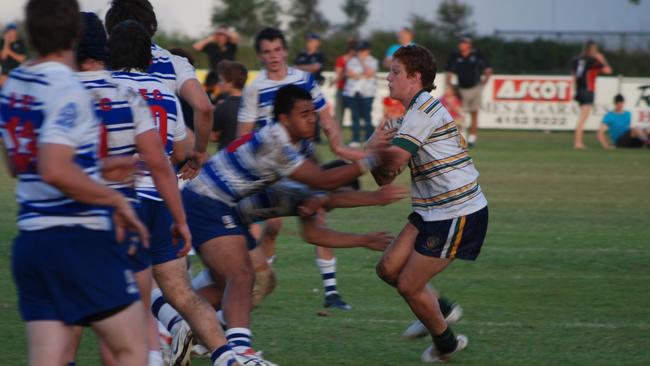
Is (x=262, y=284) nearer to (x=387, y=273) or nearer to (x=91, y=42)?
(x=387, y=273)

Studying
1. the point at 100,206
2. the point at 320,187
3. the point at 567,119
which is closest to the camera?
the point at 100,206

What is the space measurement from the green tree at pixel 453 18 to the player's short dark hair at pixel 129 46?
35.5 m

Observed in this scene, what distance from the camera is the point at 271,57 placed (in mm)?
9352

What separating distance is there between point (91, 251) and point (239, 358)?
1976 mm

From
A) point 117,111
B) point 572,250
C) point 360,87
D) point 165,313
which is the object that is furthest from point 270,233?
point 360,87

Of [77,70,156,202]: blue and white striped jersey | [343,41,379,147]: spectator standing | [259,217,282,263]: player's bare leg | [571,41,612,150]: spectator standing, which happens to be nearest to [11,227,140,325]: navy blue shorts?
[77,70,156,202]: blue and white striped jersey

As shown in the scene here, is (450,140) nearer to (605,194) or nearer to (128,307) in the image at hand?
(128,307)

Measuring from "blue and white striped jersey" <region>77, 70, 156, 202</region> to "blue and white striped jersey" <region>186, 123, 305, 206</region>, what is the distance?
3.53ft

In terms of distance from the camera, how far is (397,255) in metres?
7.02

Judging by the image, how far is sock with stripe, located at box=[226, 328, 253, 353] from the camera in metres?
6.24

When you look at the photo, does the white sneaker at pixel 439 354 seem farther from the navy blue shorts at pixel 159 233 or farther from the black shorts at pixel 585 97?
the black shorts at pixel 585 97

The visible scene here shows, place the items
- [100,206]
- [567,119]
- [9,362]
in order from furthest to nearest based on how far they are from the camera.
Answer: [567,119], [9,362], [100,206]

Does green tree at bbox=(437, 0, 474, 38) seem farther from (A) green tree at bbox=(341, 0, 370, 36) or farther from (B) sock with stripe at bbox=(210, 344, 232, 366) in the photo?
(B) sock with stripe at bbox=(210, 344, 232, 366)

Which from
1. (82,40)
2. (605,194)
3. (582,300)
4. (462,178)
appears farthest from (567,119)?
(82,40)
